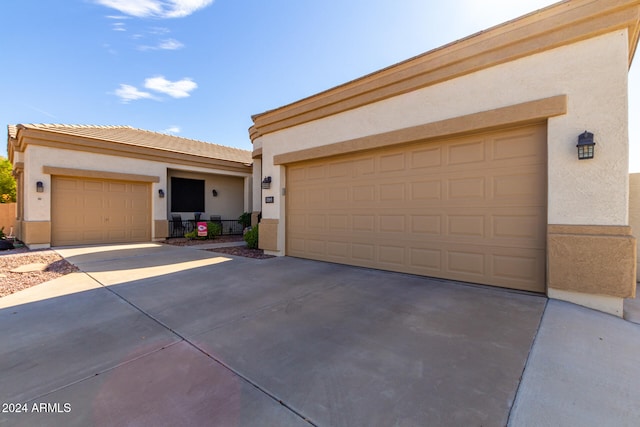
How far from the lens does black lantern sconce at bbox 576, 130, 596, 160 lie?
3750 millimetres

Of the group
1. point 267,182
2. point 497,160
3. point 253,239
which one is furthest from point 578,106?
point 253,239

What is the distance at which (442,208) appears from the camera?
520cm

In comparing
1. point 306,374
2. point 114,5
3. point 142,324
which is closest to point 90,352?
point 142,324

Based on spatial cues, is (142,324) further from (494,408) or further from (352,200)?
(352,200)

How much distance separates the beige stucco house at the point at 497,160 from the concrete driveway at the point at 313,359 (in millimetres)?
746

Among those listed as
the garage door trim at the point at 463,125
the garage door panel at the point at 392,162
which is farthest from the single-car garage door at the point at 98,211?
the garage door panel at the point at 392,162

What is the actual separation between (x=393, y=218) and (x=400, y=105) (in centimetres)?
242

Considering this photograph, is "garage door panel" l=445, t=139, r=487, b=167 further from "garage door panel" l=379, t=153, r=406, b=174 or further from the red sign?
the red sign

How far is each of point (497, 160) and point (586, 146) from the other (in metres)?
1.10

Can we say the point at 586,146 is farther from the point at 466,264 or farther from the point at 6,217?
the point at 6,217

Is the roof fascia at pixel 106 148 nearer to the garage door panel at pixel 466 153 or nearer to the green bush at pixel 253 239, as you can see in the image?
the green bush at pixel 253 239

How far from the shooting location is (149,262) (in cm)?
716

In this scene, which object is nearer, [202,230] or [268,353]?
[268,353]

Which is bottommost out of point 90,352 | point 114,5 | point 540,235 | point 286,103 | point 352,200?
point 90,352
